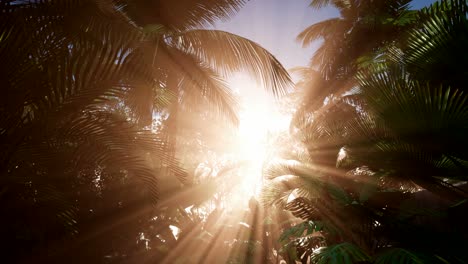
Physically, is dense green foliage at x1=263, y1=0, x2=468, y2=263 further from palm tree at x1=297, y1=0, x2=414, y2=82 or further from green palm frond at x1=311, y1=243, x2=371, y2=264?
Answer: palm tree at x1=297, y1=0, x2=414, y2=82

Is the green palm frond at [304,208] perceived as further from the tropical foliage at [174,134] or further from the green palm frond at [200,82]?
the green palm frond at [200,82]

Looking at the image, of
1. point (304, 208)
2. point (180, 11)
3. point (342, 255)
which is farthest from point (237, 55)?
point (342, 255)

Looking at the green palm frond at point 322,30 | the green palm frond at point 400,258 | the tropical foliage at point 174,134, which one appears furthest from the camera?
the green palm frond at point 322,30

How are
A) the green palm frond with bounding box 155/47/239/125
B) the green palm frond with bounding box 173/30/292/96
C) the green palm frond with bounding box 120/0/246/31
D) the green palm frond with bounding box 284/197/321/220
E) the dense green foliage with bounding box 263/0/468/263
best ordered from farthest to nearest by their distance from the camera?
the green palm frond with bounding box 155/47/239/125, the green palm frond with bounding box 120/0/246/31, the green palm frond with bounding box 173/30/292/96, the green palm frond with bounding box 284/197/321/220, the dense green foliage with bounding box 263/0/468/263

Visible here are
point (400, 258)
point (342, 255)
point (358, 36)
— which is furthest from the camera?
point (358, 36)

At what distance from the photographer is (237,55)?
3.86 metres

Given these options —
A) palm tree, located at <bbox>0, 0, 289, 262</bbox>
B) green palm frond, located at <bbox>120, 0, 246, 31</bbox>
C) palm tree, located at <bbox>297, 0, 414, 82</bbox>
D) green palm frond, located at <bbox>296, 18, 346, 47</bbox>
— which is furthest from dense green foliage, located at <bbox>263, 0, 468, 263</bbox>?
green palm frond, located at <bbox>296, 18, 346, 47</bbox>

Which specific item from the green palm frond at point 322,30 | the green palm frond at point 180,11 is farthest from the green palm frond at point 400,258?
the green palm frond at point 322,30

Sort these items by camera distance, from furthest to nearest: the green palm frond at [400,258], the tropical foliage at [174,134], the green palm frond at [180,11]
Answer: the green palm frond at [180,11]
the tropical foliage at [174,134]
the green palm frond at [400,258]

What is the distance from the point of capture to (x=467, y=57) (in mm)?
1704

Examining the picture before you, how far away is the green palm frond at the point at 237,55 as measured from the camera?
364cm

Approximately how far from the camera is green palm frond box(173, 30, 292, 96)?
11.9ft

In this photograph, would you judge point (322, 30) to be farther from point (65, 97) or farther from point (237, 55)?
point (65, 97)

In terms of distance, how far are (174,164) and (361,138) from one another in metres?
2.48
